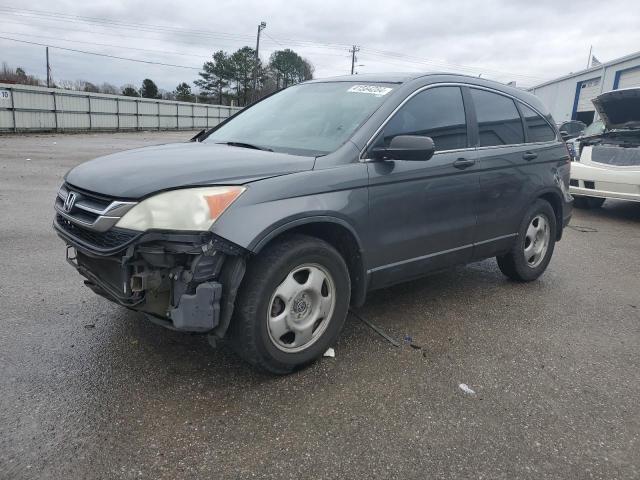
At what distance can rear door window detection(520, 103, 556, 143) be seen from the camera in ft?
15.4

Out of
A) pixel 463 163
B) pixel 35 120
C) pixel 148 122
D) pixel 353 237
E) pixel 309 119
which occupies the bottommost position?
pixel 353 237

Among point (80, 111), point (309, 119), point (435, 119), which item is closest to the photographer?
point (309, 119)

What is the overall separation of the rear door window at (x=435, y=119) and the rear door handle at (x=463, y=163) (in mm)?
113

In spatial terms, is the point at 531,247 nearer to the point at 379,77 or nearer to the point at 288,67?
the point at 379,77

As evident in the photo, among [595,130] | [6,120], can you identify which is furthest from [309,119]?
[6,120]

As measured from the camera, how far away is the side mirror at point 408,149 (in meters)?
3.09

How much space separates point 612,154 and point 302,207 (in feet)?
25.8

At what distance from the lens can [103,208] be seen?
2.67 m

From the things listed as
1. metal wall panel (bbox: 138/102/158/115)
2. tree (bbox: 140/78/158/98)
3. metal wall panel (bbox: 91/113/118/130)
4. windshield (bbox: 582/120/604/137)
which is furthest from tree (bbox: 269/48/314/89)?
windshield (bbox: 582/120/604/137)

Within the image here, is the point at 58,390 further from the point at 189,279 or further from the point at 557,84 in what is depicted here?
the point at 557,84

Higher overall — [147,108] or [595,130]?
[147,108]

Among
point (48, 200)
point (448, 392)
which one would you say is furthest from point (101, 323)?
point (48, 200)

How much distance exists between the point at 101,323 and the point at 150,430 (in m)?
1.40

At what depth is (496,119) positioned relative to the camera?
4332mm
